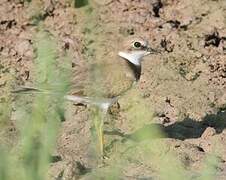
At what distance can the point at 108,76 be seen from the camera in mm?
7723

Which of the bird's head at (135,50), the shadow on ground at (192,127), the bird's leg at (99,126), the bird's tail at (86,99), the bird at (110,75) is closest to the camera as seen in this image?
the bird's tail at (86,99)

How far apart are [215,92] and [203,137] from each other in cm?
88

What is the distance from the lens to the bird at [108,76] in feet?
24.0

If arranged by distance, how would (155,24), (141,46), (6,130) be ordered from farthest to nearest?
1. (155,24)
2. (141,46)
3. (6,130)

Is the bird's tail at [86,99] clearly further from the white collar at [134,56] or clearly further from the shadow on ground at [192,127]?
the white collar at [134,56]

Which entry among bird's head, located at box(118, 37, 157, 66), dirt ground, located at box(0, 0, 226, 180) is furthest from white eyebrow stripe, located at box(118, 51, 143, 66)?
dirt ground, located at box(0, 0, 226, 180)

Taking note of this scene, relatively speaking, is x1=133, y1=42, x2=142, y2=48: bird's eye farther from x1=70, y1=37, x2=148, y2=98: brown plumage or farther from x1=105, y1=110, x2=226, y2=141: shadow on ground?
x1=105, y1=110, x2=226, y2=141: shadow on ground

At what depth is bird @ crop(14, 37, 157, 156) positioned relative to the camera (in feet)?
24.0

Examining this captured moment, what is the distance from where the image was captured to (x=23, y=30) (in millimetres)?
9281

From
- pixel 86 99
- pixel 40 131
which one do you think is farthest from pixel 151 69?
pixel 40 131

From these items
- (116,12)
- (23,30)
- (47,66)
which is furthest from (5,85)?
(47,66)

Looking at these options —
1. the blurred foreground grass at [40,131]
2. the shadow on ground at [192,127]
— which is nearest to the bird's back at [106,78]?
the shadow on ground at [192,127]

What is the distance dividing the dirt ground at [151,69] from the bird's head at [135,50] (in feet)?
0.97

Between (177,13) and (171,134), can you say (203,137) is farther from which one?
(177,13)
